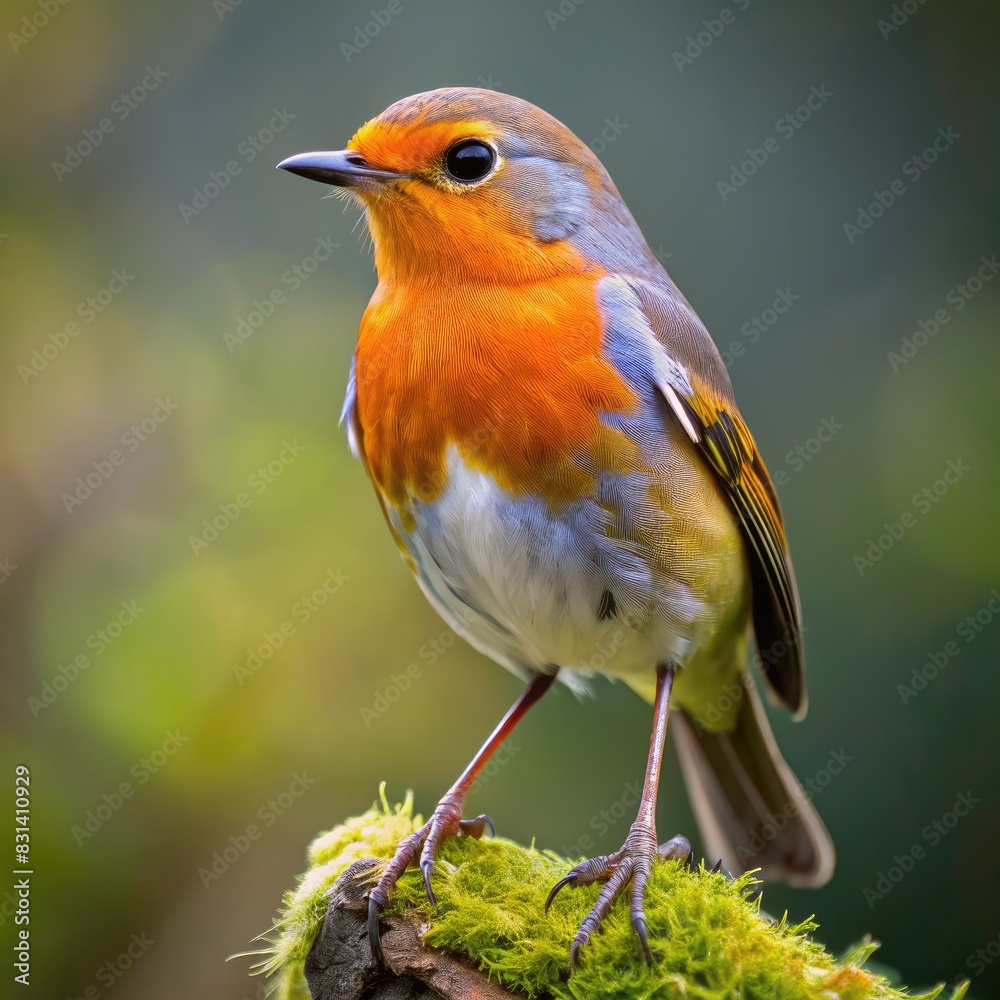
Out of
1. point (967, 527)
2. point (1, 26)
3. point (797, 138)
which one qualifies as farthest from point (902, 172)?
point (1, 26)

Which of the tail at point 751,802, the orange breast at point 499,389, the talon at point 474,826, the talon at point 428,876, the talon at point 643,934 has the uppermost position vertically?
the orange breast at point 499,389

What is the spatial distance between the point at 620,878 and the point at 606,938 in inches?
6.5

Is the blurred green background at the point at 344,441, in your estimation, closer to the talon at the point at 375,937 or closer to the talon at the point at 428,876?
the talon at the point at 428,876

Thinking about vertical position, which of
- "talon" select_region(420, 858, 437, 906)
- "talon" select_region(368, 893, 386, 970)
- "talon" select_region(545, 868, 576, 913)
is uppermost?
"talon" select_region(545, 868, 576, 913)

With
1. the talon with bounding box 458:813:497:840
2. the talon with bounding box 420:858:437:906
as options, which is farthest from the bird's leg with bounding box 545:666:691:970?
the talon with bounding box 458:813:497:840

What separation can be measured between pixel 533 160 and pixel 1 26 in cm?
314

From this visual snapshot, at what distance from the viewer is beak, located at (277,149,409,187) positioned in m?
2.61

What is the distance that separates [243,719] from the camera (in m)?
3.92

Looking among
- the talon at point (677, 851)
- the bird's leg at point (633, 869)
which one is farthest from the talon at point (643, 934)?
the talon at point (677, 851)

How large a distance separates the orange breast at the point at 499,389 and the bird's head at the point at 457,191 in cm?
8

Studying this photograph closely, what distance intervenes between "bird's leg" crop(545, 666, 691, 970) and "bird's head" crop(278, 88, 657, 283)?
4.42 feet

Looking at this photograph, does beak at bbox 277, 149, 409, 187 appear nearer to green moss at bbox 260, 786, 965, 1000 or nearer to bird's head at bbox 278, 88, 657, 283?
bird's head at bbox 278, 88, 657, 283

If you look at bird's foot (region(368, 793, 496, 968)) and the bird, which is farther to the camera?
the bird

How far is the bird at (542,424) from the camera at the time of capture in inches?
94.7
